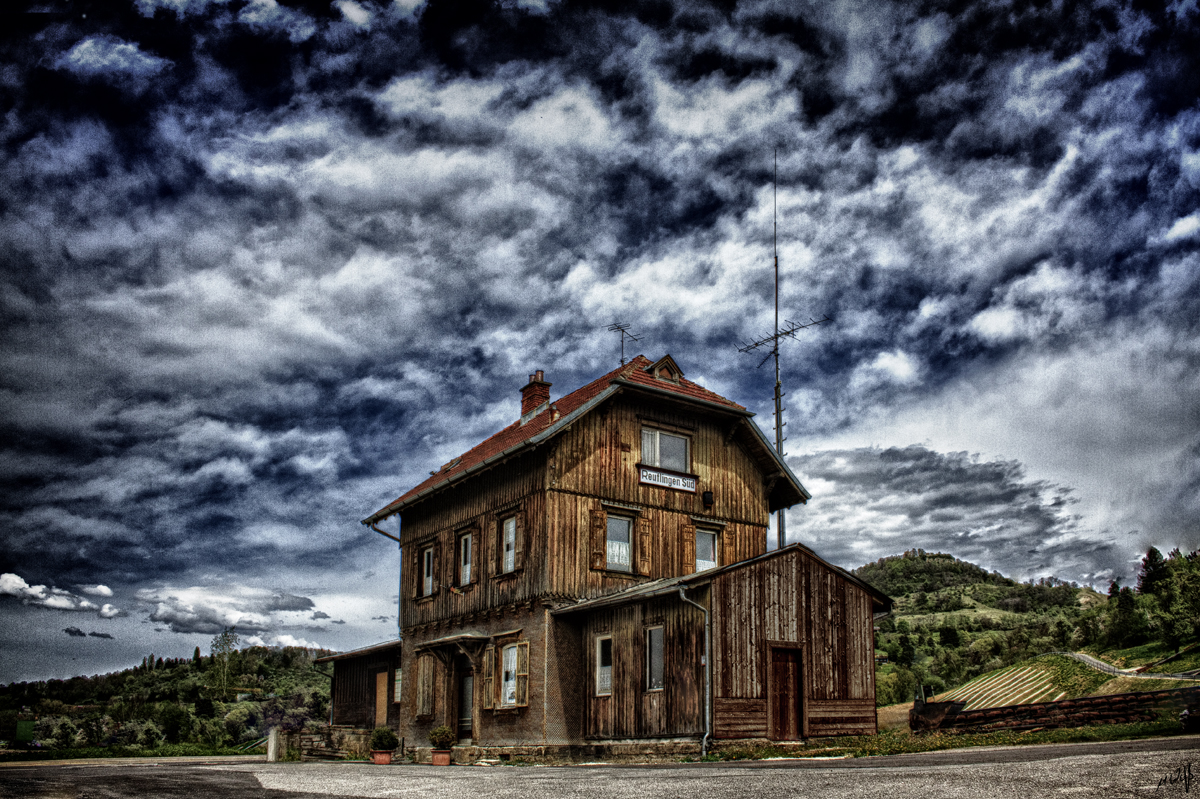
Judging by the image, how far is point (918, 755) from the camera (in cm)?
1412

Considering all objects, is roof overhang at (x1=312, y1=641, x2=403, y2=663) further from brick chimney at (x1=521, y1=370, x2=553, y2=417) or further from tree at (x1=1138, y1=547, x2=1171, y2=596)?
tree at (x1=1138, y1=547, x2=1171, y2=596)

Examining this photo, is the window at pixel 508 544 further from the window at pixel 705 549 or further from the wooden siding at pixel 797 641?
the wooden siding at pixel 797 641

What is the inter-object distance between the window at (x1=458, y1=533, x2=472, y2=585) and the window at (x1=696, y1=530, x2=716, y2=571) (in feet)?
20.9

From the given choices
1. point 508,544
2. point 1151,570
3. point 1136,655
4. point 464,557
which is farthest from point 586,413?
point 1151,570

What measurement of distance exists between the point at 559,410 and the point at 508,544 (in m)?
3.84

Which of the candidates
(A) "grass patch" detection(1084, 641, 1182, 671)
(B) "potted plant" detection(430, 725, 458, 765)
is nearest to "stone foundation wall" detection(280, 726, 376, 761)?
(B) "potted plant" detection(430, 725, 458, 765)

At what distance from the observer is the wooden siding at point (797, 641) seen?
18.8 metres

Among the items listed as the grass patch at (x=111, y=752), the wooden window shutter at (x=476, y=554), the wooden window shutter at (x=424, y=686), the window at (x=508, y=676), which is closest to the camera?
the window at (x=508, y=676)

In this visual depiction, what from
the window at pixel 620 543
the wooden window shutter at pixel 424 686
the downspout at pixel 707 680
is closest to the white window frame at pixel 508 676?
the window at pixel 620 543

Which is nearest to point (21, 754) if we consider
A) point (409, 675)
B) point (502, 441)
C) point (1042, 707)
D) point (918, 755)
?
point (409, 675)

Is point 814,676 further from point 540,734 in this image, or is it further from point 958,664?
point 958,664

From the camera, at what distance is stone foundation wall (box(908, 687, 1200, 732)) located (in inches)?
725

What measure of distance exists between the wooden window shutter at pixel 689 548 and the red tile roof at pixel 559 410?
3398 mm

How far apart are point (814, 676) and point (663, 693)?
337cm
